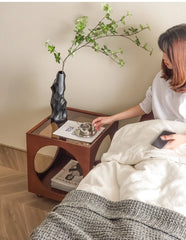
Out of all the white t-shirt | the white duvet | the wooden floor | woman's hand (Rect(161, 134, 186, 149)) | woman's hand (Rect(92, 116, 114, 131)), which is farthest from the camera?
woman's hand (Rect(92, 116, 114, 131))

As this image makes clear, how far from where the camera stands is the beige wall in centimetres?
192

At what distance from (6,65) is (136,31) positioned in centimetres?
99

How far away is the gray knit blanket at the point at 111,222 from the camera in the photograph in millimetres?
1085

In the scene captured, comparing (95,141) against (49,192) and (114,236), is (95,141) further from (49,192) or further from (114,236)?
(114,236)

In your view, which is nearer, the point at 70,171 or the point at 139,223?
the point at 139,223

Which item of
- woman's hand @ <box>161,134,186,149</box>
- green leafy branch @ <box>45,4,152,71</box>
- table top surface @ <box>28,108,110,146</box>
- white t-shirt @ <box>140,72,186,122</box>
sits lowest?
table top surface @ <box>28,108,110,146</box>

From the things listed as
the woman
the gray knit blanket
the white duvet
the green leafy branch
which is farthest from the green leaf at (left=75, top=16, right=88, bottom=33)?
the gray knit blanket

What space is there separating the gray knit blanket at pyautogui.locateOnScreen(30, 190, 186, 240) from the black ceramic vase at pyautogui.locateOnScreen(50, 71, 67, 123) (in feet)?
2.74

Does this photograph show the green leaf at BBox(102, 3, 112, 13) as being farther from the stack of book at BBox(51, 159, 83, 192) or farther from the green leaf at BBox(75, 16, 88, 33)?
the stack of book at BBox(51, 159, 83, 192)

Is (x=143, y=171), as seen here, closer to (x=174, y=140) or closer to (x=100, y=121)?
(x=174, y=140)

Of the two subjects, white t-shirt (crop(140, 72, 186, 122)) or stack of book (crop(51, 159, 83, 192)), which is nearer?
white t-shirt (crop(140, 72, 186, 122))

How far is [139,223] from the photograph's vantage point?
1121 mm

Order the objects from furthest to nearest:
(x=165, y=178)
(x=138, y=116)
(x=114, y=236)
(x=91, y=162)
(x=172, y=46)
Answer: (x=138, y=116) → (x=91, y=162) → (x=172, y=46) → (x=165, y=178) → (x=114, y=236)

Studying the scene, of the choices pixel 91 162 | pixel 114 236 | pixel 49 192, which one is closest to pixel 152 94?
pixel 91 162
